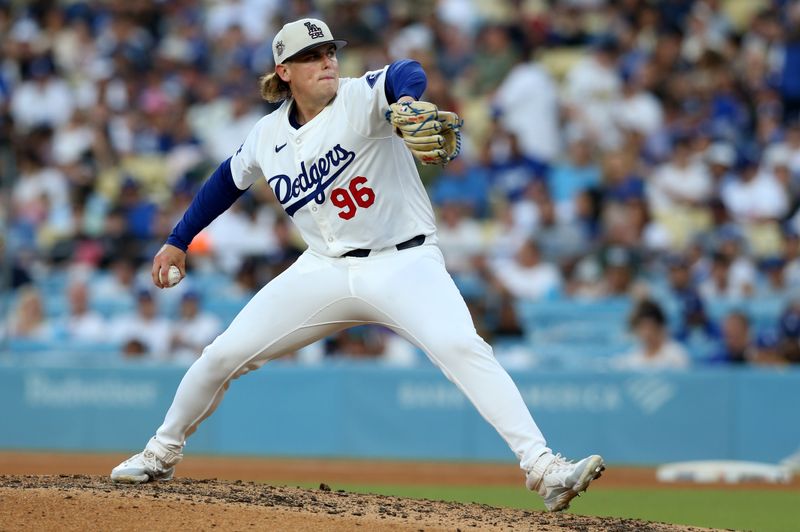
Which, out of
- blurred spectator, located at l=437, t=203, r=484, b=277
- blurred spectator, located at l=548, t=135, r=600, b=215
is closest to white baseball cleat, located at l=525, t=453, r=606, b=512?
blurred spectator, located at l=437, t=203, r=484, b=277

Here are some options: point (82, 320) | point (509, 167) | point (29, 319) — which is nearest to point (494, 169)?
point (509, 167)

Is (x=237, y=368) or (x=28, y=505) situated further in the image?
(x=237, y=368)

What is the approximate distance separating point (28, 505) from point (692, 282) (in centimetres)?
769

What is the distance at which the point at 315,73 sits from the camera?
5.43 metres

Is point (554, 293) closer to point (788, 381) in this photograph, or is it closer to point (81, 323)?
point (788, 381)

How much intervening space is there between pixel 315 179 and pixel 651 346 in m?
6.36

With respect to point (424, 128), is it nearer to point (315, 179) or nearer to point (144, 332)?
point (315, 179)

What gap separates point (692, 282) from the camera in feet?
38.0

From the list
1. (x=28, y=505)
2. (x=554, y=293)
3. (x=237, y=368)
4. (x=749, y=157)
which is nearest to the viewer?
(x=28, y=505)

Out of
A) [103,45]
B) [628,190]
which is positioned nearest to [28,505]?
[628,190]

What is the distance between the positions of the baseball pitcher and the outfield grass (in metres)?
2.26

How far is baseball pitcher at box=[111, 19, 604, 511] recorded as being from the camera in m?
5.23

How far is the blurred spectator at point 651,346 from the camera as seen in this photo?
432 inches

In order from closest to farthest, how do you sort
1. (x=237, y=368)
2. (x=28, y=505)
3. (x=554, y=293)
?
(x=28, y=505), (x=237, y=368), (x=554, y=293)
